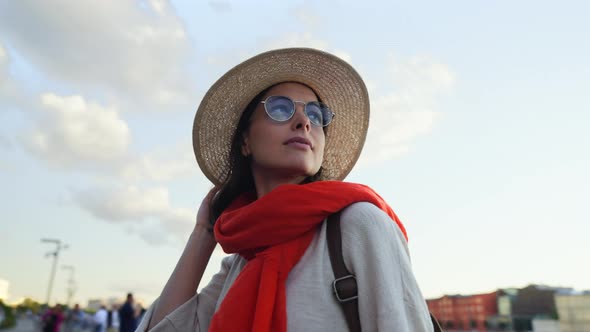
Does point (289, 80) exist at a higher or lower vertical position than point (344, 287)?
higher

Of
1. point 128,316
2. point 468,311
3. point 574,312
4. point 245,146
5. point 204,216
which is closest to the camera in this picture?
point 245,146

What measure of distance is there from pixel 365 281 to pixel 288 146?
2.45ft

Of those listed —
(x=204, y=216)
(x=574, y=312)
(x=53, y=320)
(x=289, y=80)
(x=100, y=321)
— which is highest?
(x=574, y=312)

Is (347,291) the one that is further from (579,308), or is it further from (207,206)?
(579,308)

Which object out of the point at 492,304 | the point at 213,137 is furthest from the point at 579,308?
the point at 213,137

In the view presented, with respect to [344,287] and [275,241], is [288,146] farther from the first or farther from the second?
[344,287]

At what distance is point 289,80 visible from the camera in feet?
7.47

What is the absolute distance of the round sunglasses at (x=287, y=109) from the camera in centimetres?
199

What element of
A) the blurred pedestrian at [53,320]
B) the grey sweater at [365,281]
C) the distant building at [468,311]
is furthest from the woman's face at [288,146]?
the distant building at [468,311]

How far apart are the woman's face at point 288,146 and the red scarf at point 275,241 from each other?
246 mm

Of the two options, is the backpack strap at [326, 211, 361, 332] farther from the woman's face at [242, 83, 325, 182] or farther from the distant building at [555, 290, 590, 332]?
the distant building at [555, 290, 590, 332]

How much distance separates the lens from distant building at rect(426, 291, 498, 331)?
217 ft

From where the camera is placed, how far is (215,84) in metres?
2.34

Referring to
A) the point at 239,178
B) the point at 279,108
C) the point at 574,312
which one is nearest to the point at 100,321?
the point at 239,178
